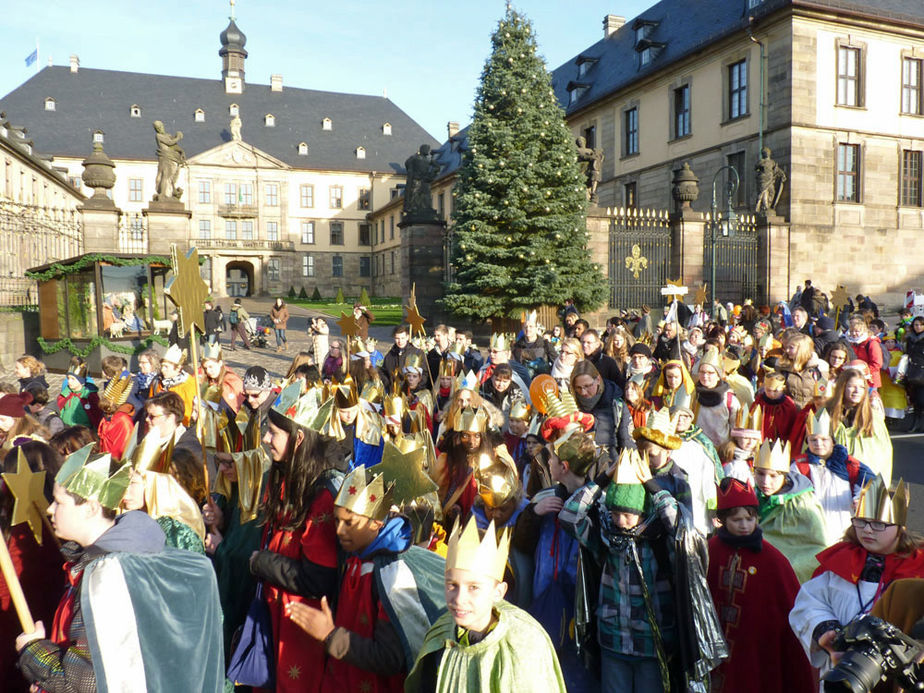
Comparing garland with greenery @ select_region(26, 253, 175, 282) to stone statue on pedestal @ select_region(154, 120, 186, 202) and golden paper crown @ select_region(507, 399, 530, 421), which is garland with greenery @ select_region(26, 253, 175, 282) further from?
golden paper crown @ select_region(507, 399, 530, 421)

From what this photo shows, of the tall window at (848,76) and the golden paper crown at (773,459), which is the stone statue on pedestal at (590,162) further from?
the golden paper crown at (773,459)

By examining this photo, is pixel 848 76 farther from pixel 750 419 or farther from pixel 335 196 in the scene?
pixel 335 196

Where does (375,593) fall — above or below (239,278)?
below

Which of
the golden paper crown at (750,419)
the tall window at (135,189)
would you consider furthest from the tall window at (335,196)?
the golden paper crown at (750,419)

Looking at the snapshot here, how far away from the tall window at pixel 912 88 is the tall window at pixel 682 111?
7733 mm

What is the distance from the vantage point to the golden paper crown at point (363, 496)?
277 centimetres

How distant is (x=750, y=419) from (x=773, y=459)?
147cm

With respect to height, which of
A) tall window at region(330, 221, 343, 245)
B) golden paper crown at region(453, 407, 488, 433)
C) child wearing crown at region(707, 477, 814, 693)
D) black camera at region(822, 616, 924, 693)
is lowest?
child wearing crown at region(707, 477, 814, 693)

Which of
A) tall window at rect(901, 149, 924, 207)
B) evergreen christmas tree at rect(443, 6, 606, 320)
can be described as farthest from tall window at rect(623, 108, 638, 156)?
evergreen christmas tree at rect(443, 6, 606, 320)

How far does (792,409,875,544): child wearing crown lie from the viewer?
468 cm

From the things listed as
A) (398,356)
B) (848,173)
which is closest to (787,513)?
(398,356)

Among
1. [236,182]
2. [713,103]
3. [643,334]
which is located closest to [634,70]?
[713,103]

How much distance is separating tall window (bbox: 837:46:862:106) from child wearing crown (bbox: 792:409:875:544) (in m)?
25.8

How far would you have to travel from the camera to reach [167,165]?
18.7m
